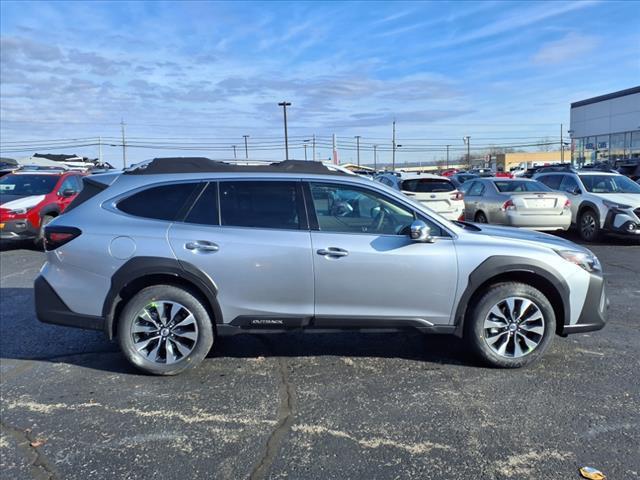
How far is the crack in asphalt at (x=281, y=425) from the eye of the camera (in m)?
3.09

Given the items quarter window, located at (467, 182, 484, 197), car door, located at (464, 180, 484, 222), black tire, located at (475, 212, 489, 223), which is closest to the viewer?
black tire, located at (475, 212, 489, 223)

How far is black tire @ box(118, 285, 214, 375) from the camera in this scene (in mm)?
A: 4352

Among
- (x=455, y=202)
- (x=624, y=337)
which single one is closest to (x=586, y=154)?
Result: (x=455, y=202)

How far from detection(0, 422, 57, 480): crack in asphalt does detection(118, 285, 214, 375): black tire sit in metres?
1.00

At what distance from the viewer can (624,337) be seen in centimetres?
530

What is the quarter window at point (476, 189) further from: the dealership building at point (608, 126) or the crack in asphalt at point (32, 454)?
the dealership building at point (608, 126)

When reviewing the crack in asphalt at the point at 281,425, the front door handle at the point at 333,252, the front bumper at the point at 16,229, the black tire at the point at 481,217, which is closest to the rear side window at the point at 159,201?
the front door handle at the point at 333,252

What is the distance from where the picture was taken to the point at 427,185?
13.2 meters

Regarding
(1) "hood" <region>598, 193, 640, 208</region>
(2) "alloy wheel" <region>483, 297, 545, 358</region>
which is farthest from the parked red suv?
(1) "hood" <region>598, 193, 640, 208</region>

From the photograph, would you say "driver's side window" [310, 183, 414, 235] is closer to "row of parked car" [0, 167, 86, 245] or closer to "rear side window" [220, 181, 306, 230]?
"rear side window" [220, 181, 306, 230]

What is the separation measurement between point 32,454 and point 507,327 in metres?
3.59

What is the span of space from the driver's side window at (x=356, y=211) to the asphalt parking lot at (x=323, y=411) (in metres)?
1.23

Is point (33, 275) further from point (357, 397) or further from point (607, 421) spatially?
point (607, 421)

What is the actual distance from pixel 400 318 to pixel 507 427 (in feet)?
3.94
